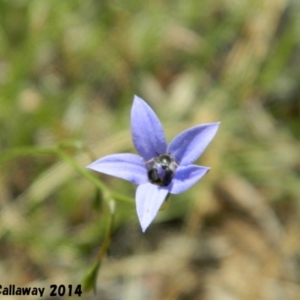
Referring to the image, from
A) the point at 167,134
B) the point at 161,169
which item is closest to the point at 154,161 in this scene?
the point at 161,169

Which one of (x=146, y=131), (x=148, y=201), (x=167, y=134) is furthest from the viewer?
(x=167, y=134)

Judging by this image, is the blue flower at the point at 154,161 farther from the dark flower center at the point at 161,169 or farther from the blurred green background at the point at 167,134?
the blurred green background at the point at 167,134

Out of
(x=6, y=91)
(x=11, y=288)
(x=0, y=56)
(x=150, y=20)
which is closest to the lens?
(x=11, y=288)

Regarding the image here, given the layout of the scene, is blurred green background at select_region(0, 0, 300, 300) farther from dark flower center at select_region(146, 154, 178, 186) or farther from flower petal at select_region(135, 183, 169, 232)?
flower petal at select_region(135, 183, 169, 232)

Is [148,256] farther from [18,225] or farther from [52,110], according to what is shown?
[52,110]

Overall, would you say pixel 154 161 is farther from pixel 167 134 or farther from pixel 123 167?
pixel 167 134

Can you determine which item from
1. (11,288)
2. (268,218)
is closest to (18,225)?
(11,288)

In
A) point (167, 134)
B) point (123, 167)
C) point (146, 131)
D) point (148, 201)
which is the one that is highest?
point (167, 134)
